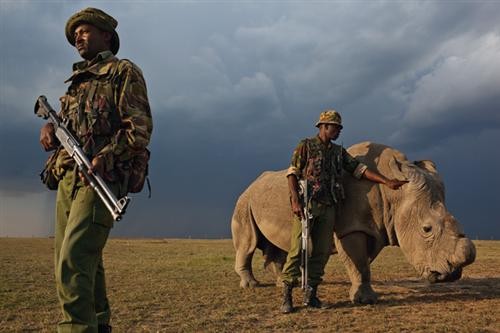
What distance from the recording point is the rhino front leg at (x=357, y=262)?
707 centimetres

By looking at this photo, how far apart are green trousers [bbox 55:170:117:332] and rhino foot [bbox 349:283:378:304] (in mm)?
4458

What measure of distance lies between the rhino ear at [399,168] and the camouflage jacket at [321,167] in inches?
18.3

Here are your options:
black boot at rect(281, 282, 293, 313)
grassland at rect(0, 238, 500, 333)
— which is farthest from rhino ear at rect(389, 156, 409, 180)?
black boot at rect(281, 282, 293, 313)

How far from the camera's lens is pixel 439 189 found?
23.7ft

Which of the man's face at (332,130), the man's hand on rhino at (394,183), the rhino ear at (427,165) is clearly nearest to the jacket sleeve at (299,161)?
the man's face at (332,130)

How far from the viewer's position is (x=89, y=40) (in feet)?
13.0

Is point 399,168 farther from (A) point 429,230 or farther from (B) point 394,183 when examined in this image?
(A) point 429,230

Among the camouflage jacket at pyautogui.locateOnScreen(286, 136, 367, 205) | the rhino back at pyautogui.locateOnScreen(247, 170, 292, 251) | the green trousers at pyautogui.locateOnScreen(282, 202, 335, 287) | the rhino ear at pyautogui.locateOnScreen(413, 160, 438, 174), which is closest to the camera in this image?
the green trousers at pyautogui.locateOnScreen(282, 202, 335, 287)

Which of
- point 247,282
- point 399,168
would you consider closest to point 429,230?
point 399,168

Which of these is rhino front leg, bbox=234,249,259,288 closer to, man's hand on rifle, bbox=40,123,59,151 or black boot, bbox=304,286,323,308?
black boot, bbox=304,286,323,308

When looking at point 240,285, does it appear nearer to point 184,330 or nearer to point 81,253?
point 184,330

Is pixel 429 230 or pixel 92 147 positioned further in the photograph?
pixel 429 230

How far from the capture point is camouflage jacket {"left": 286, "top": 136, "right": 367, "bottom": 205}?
268 inches

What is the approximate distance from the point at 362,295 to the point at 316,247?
3.25ft
